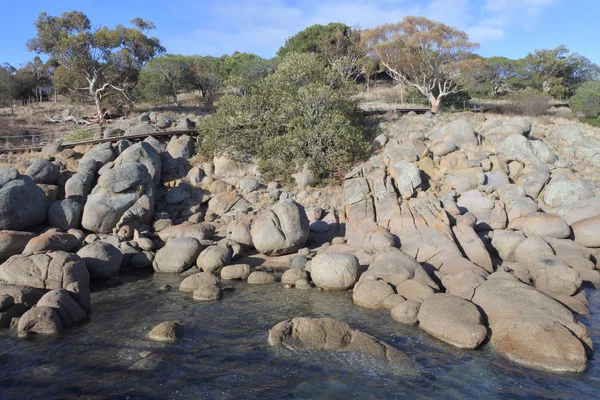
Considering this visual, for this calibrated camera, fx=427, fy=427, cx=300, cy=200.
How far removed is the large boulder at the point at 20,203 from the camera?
1848cm

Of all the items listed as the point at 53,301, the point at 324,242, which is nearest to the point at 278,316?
the point at 53,301

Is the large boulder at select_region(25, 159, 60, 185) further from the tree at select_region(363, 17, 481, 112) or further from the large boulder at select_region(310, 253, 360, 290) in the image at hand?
the tree at select_region(363, 17, 481, 112)

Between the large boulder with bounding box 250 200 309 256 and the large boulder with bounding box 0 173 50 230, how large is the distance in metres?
10.2

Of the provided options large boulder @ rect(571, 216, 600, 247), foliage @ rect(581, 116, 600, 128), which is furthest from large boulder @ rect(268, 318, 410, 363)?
foliage @ rect(581, 116, 600, 128)

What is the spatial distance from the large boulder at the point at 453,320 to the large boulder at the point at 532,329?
19.0 inches

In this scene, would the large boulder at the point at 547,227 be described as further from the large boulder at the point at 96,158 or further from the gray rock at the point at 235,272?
the large boulder at the point at 96,158

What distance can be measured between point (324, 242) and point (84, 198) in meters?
12.3

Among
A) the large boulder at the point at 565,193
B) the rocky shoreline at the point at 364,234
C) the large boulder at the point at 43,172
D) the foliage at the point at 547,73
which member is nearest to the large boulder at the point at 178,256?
the rocky shoreline at the point at 364,234

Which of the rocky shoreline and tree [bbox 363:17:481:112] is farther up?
tree [bbox 363:17:481:112]

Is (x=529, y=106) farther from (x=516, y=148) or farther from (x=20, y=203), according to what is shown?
(x=20, y=203)

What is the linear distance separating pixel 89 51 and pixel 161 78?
→ 303 inches

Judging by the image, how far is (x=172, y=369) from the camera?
927 centimetres

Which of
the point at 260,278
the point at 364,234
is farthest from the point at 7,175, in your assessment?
the point at 364,234

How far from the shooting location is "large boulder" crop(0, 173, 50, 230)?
728 inches
